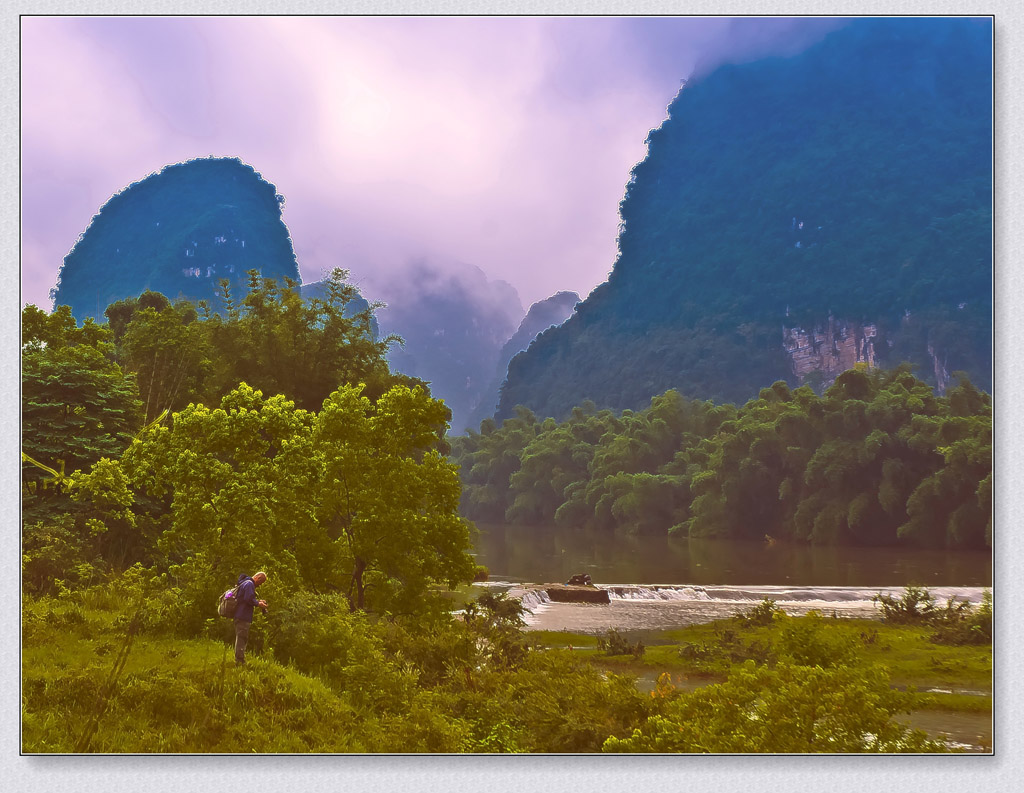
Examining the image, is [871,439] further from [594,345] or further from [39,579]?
[39,579]

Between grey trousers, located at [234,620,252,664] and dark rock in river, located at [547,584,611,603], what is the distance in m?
4.70

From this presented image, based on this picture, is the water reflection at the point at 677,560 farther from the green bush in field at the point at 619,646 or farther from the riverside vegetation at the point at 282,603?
the green bush in field at the point at 619,646

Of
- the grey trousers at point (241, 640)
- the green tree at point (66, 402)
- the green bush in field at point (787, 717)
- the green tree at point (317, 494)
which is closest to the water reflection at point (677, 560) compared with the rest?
the green bush in field at point (787, 717)

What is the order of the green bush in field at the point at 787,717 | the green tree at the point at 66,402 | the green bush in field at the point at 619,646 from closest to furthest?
the green bush in field at the point at 787,717
the green tree at the point at 66,402
the green bush in field at the point at 619,646

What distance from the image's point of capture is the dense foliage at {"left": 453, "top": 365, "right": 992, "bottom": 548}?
9133mm

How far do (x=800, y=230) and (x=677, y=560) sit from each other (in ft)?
16.0

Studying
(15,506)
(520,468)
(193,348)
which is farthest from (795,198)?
(15,506)

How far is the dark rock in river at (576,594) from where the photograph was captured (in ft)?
30.8

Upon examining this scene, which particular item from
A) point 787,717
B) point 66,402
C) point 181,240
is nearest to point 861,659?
point 787,717

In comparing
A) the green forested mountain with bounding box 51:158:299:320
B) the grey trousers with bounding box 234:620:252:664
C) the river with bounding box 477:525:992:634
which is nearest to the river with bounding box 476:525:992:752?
the river with bounding box 477:525:992:634

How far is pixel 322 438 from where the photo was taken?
663cm

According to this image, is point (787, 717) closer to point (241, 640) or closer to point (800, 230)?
point (241, 640)

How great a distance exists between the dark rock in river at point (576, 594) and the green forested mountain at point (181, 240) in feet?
16.2

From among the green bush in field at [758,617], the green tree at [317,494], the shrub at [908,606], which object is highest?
the green tree at [317,494]
